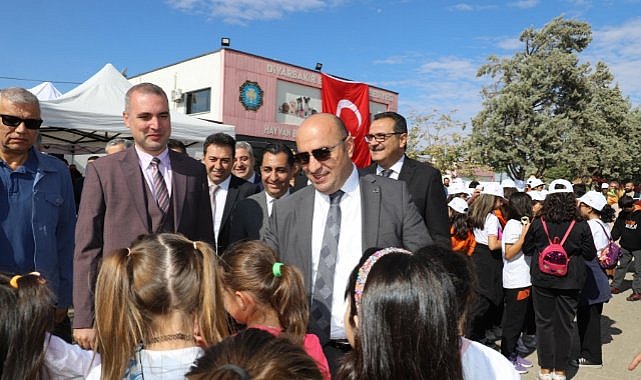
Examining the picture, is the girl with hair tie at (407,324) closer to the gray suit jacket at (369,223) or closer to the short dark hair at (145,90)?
the gray suit jacket at (369,223)

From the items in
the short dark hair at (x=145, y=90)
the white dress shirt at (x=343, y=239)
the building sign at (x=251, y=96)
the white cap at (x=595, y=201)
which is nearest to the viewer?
the white dress shirt at (x=343, y=239)

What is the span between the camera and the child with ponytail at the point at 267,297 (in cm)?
216

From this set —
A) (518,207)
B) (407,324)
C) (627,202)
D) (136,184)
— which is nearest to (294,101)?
(627,202)

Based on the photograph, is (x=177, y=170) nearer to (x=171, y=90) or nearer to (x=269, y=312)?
(x=269, y=312)

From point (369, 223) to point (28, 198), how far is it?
1979 millimetres

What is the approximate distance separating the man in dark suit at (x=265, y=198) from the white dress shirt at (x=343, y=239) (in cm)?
80

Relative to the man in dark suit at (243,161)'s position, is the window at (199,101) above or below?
above

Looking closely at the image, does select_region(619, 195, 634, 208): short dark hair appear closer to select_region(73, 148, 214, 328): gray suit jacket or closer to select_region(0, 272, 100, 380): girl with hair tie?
select_region(73, 148, 214, 328): gray suit jacket

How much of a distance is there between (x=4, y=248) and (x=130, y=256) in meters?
1.40

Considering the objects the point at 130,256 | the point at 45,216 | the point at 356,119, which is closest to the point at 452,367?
the point at 130,256

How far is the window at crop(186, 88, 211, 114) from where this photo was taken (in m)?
21.4

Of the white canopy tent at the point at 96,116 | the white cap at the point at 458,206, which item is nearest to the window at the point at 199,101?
the white canopy tent at the point at 96,116

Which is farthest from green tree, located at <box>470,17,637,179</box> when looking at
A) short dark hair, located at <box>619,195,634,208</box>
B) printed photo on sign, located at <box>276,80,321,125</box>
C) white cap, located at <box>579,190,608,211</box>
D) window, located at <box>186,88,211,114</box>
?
white cap, located at <box>579,190,608,211</box>

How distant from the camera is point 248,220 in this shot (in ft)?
11.5
